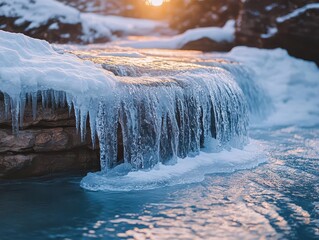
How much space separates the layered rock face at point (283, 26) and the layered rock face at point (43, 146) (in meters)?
9.23

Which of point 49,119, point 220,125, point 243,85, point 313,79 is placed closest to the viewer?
point 49,119

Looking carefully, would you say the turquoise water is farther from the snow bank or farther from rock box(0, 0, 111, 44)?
rock box(0, 0, 111, 44)

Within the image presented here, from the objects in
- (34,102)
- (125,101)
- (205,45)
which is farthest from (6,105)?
(205,45)

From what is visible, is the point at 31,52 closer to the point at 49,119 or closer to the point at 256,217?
the point at 49,119

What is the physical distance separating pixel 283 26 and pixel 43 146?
9925 mm

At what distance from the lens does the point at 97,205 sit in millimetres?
4641

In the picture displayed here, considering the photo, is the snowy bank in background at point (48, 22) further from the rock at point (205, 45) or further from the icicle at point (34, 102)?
the icicle at point (34, 102)

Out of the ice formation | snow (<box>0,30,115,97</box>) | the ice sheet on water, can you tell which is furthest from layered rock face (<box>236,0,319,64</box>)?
snow (<box>0,30,115,97</box>)

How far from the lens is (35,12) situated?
13.7 meters

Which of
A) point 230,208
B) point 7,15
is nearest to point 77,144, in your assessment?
point 230,208

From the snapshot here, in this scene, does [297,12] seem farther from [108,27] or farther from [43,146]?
[43,146]

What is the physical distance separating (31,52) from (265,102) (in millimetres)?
6791

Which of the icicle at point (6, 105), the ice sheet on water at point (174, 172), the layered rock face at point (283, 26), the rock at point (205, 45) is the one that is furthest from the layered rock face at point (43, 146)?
the rock at point (205, 45)

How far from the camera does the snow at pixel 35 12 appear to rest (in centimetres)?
1306
